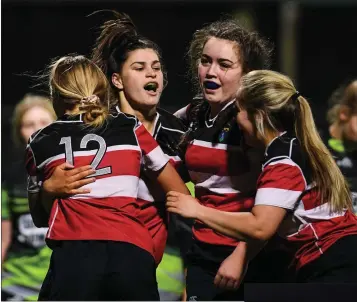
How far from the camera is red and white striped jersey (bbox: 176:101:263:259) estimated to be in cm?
335

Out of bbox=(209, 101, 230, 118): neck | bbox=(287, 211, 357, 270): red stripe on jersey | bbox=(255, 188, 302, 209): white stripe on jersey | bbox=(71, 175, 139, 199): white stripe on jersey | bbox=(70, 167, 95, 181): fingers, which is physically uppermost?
bbox=(209, 101, 230, 118): neck

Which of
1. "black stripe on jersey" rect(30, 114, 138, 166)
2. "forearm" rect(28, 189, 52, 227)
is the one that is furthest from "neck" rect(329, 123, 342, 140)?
"forearm" rect(28, 189, 52, 227)

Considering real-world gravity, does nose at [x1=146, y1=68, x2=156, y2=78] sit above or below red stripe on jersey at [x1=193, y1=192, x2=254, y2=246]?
above

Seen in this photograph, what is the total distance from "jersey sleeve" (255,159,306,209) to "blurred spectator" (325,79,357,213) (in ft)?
1.43

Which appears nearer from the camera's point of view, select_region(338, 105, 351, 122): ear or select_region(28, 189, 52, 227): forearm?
select_region(28, 189, 52, 227): forearm

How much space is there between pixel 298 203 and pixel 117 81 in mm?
789

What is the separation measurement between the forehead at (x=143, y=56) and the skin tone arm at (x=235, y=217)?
0.51 meters

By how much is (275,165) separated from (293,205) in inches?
6.1

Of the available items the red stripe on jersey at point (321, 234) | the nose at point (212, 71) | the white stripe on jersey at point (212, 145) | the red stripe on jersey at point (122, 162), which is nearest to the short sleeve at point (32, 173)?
the red stripe on jersey at point (122, 162)

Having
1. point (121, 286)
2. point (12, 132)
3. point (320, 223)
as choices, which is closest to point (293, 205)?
point (320, 223)

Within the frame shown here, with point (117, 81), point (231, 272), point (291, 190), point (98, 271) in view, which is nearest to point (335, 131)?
point (291, 190)

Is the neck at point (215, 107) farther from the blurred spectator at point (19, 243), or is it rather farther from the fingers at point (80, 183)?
the blurred spectator at point (19, 243)

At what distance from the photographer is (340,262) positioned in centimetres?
333

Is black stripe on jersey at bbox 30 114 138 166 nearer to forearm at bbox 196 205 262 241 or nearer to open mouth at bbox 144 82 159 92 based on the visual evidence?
open mouth at bbox 144 82 159 92
